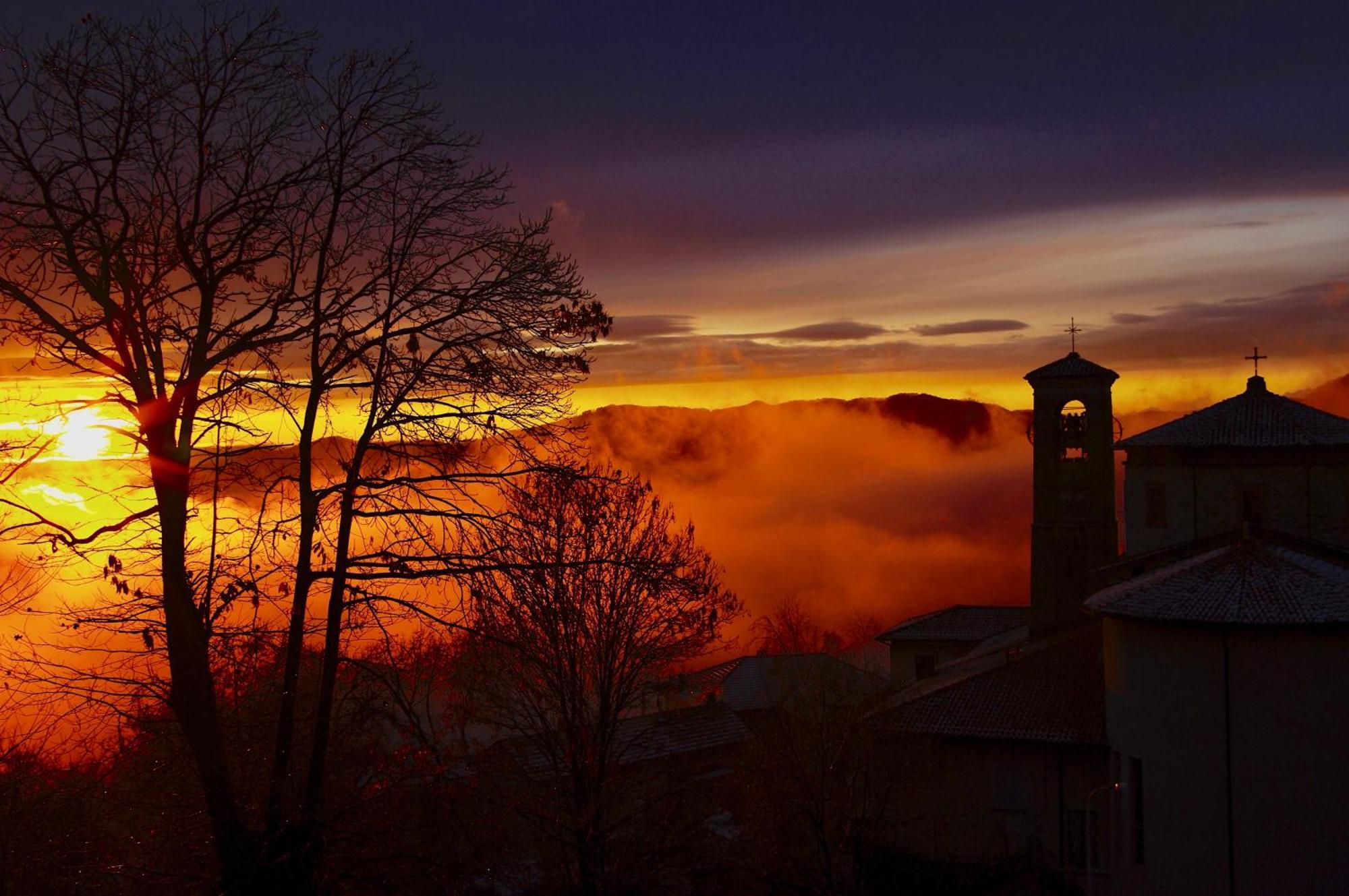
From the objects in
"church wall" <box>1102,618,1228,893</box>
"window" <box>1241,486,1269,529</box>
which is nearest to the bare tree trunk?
"church wall" <box>1102,618,1228,893</box>

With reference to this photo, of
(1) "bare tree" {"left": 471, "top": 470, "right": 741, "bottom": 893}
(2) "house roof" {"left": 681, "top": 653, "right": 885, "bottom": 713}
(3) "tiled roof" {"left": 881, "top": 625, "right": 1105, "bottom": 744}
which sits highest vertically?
(1) "bare tree" {"left": 471, "top": 470, "right": 741, "bottom": 893}

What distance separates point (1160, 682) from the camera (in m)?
20.9

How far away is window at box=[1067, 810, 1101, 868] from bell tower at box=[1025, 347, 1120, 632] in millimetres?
8171

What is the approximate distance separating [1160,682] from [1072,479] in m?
11.5

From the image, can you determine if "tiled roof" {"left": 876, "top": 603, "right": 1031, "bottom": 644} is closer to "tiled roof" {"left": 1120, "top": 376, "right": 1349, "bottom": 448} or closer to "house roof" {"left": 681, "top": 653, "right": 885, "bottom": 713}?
"house roof" {"left": 681, "top": 653, "right": 885, "bottom": 713}

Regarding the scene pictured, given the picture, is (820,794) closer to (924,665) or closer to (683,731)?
(683,731)

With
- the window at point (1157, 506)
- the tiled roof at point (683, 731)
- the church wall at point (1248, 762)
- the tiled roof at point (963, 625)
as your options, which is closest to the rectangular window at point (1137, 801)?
the church wall at point (1248, 762)

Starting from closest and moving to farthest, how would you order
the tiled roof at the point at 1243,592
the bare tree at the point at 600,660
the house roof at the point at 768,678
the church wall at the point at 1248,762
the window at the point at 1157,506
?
the bare tree at the point at 600,660, the church wall at the point at 1248,762, the tiled roof at the point at 1243,592, the window at the point at 1157,506, the house roof at the point at 768,678

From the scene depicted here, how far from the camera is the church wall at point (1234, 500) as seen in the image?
1107 inches

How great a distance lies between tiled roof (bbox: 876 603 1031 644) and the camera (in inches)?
1677

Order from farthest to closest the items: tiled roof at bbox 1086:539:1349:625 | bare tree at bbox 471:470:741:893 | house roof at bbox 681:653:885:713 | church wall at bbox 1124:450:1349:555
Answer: house roof at bbox 681:653:885:713, church wall at bbox 1124:450:1349:555, tiled roof at bbox 1086:539:1349:625, bare tree at bbox 471:470:741:893

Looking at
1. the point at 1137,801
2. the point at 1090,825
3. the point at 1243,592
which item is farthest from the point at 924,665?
the point at 1243,592

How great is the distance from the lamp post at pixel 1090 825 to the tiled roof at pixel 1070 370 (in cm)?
1195

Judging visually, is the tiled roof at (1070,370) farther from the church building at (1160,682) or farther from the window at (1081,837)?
the window at (1081,837)
